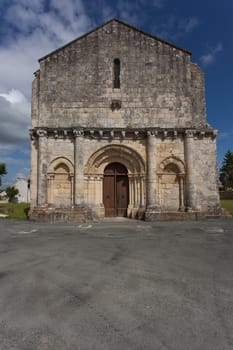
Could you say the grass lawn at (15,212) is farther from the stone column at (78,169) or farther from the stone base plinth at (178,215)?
the stone base plinth at (178,215)

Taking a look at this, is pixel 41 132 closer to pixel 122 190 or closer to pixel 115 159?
pixel 115 159

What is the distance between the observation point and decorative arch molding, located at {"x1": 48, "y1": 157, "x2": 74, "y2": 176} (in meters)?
13.6

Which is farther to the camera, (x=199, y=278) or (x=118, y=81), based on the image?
(x=118, y=81)

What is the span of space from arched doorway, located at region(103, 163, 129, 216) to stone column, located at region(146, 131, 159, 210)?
1.63 meters

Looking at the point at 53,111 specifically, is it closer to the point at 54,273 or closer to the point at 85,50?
the point at 85,50

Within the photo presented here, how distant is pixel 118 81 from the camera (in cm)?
1447

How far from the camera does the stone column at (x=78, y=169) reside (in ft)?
43.4

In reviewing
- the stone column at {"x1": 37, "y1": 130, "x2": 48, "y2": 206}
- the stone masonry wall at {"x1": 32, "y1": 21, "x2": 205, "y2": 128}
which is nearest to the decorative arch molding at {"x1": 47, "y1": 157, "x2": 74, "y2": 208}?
the stone column at {"x1": 37, "y1": 130, "x2": 48, "y2": 206}

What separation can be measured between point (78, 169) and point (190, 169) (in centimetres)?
615

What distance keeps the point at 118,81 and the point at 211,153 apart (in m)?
6.83

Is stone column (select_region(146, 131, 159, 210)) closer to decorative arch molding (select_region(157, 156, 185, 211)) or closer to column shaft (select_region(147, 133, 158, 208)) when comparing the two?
column shaft (select_region(147, 133, 158, 208))

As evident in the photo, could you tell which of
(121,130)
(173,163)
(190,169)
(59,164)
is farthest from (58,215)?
(190,169)

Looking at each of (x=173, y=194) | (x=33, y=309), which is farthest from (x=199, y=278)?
(x=173, y=194)

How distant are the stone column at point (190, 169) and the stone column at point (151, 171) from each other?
1.75 meters
